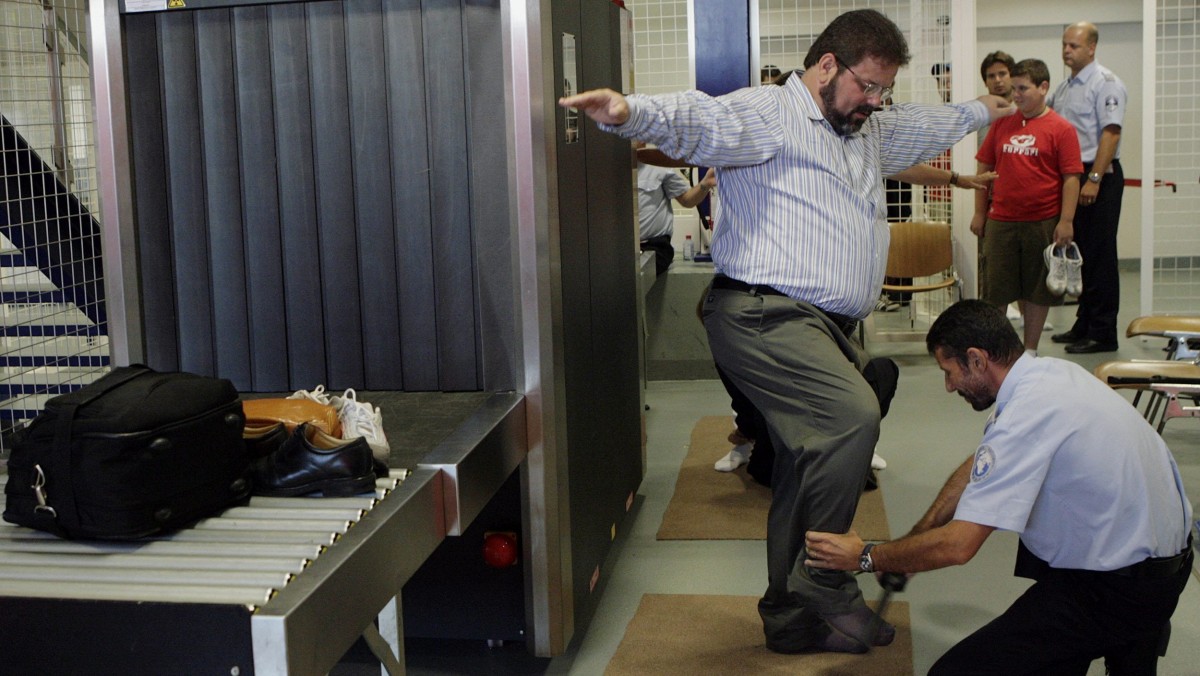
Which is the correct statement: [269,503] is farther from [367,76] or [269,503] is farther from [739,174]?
[739,174]

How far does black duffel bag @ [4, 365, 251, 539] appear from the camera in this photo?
180cm

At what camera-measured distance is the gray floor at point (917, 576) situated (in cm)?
330

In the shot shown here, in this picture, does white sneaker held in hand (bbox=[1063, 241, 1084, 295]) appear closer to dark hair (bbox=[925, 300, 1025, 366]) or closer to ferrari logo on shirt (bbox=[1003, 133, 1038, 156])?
ferrari logo on shirt (bbox=[1003, 133, 1038, 156])

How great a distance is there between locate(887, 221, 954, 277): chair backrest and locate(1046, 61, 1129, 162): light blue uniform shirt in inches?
37.0

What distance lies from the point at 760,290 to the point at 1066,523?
104 centimetres

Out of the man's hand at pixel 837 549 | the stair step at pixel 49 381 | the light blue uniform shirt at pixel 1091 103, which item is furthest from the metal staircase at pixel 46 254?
the light blue uniform shirt at pixel 1091 103

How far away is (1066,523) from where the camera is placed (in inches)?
99.0

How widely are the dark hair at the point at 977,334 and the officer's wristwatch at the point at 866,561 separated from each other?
46 cm

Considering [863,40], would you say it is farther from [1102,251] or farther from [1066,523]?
[1102,251]

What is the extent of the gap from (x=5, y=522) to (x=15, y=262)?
318 centimetres

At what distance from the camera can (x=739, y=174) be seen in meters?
3.26

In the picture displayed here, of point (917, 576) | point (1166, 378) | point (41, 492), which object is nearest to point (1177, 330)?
point (1166, 378)

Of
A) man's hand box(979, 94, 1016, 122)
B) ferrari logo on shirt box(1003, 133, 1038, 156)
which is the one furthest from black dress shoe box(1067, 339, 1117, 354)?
man's hand box(979, 94, 1016, 122)

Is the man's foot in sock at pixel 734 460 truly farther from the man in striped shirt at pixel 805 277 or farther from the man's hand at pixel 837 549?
the man's hand at pixel 837 549
